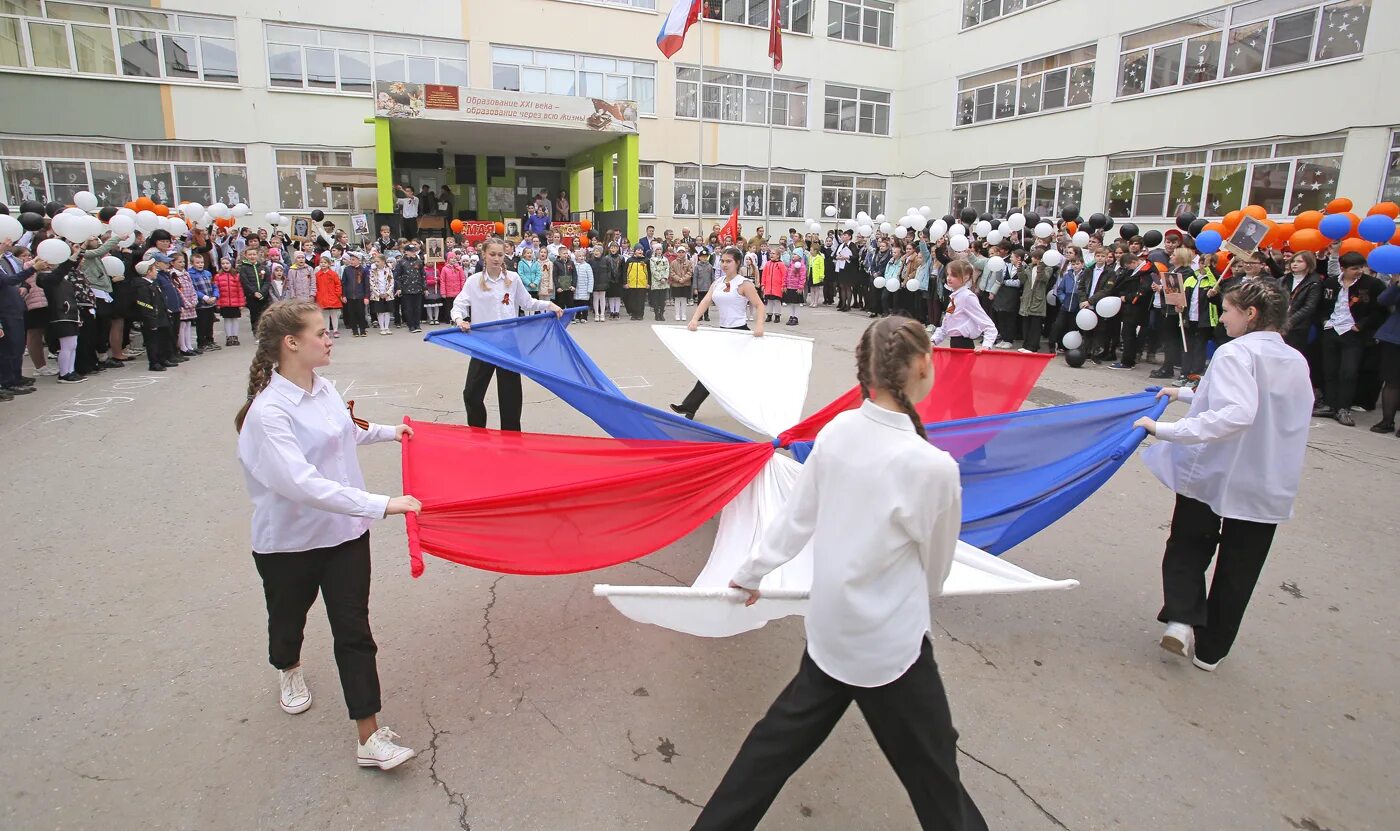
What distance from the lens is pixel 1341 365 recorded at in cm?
860

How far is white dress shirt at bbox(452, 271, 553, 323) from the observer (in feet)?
21.9

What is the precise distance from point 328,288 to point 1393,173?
21.7 meters

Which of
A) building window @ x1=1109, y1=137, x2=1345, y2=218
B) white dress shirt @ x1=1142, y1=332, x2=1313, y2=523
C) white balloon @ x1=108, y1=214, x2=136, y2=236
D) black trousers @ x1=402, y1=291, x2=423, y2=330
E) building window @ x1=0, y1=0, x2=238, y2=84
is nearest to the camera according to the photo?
white dress shirt @ x1=1142, y1=332, x2=1313, y2=523

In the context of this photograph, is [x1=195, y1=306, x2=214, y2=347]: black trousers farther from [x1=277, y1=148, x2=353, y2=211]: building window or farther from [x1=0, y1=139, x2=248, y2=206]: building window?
[x1=277, y1=148, x2=353, y2=211]: building window

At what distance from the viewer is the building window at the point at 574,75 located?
2462 centimetres

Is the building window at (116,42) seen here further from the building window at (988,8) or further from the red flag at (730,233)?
the building window at (988,8)

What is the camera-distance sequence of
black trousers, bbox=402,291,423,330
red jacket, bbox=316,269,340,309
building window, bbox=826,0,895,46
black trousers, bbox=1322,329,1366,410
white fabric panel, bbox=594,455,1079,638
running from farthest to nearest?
building window, bbox=826,0,895,46 → black trousers, bbox=402,291,423,330 → red jacket, bbox=316,269,340,309 → black trousers, bbox=1322,329,1366,410 → white fabric panel, bbox=594,455,1079,638

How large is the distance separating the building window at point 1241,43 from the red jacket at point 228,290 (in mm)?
22652

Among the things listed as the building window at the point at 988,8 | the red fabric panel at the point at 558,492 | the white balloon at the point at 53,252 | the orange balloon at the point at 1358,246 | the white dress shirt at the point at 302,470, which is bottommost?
the red fabric panel at the point at 558,492

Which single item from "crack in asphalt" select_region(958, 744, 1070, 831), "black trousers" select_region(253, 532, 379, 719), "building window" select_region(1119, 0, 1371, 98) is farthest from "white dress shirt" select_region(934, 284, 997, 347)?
"building window" select_region(1119, 0, 1371, 98)

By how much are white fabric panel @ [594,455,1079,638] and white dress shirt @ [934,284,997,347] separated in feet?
12.1

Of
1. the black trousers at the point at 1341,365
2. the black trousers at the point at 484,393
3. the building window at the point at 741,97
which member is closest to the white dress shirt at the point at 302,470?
the black trousers at the point at 484,393

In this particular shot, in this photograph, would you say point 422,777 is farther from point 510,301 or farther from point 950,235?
point 950,235

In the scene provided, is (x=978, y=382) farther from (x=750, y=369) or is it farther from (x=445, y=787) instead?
(x=445, y=787)
